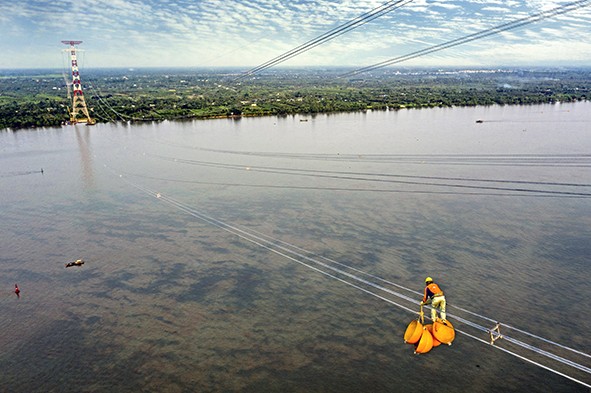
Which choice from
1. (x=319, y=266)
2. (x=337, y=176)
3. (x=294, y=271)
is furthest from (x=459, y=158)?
(x=294, y=271)

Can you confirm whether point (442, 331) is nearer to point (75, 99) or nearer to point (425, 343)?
point (425, 343)

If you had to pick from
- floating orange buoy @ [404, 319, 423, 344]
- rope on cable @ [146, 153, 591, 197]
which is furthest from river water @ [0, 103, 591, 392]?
floating orange buoy @ [404, 319, 423, 344]

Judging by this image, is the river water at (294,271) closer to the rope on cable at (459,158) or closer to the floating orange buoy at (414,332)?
the rope on cable at (459,158)

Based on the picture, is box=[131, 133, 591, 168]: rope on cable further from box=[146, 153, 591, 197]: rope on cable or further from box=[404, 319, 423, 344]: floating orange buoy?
box=[404, 319, 423, 344]: floating orange buoy

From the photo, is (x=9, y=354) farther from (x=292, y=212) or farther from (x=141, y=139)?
(x=141, y=139)

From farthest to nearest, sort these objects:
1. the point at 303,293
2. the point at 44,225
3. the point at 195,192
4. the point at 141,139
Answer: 1. the point at 141,139
2. the point at 195,192
3. the point at 44,225
4. the point at 303,293

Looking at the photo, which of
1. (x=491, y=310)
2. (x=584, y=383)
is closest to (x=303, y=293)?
(x=491, y=310)

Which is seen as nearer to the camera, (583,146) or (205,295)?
(205,295)

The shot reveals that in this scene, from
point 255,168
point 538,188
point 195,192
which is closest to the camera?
point 538,188
